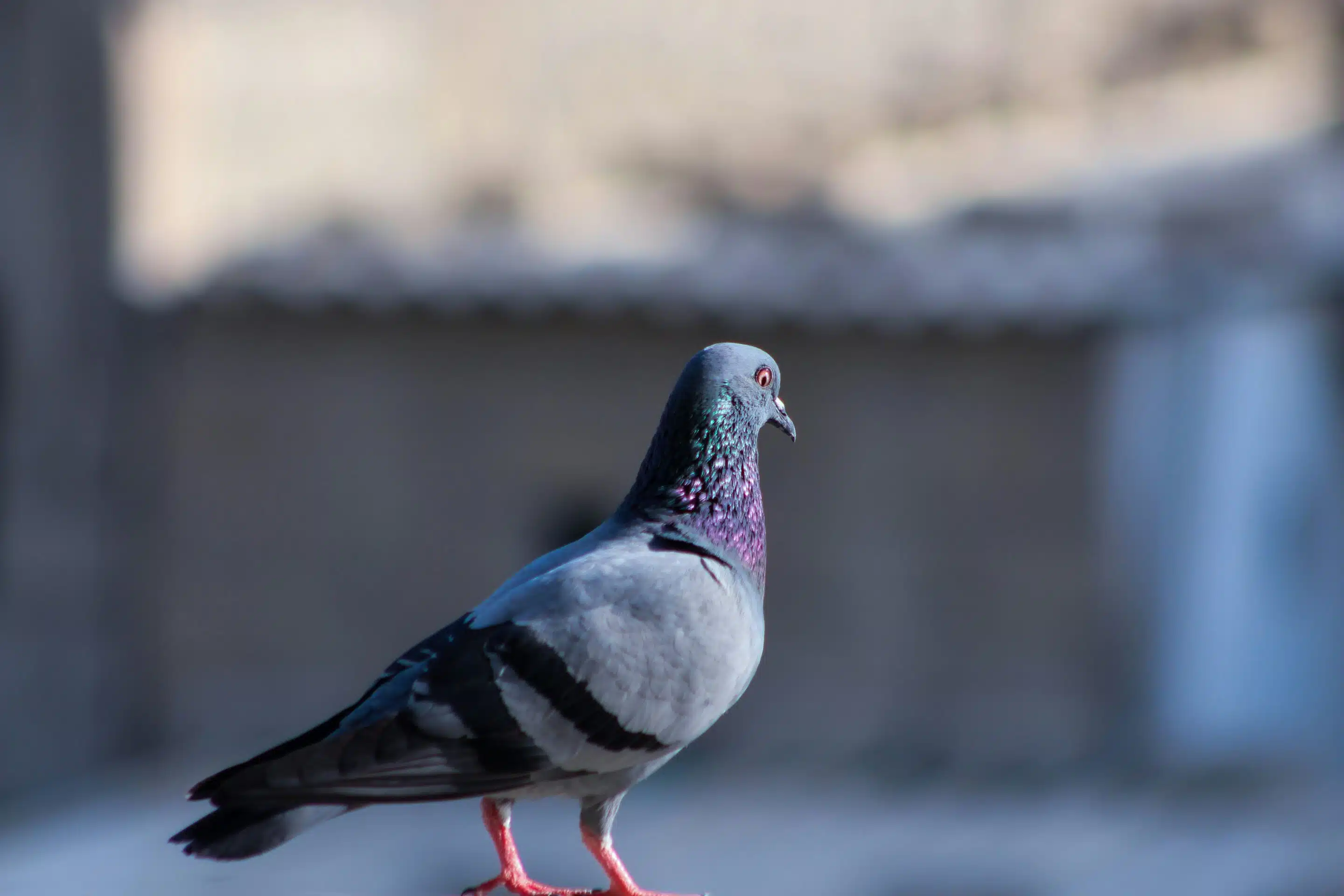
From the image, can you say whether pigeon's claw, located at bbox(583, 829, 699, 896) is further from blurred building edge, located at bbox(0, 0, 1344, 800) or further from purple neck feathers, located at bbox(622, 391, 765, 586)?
blurred building edge, located at bbox(0, 0, 1344, 800)

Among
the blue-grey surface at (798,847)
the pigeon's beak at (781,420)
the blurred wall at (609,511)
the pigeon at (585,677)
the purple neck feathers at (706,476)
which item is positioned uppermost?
the blurred wall at (609,511)

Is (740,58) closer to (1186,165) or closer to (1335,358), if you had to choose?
(1186,165)

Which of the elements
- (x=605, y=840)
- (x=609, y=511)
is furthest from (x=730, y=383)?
(x=609, y=511)

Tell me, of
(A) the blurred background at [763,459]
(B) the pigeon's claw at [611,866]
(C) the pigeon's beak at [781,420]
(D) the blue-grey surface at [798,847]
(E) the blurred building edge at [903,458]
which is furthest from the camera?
(E) the blurred building edge at [903,458]

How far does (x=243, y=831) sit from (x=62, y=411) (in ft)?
22.5

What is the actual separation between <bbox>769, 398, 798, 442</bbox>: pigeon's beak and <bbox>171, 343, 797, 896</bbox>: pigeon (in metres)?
0.03

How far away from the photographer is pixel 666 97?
9484 millimetres

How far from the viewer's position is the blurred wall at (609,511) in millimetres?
7609

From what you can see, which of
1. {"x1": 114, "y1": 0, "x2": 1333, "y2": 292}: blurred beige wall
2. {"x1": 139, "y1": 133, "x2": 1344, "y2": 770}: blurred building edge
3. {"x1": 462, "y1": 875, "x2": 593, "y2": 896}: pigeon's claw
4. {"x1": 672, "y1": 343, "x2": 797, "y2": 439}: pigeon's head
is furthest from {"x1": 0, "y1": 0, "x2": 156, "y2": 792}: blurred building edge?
{"x1": 672, "y1": 343, "x2": 797, "y2": 439}: pigeon's head

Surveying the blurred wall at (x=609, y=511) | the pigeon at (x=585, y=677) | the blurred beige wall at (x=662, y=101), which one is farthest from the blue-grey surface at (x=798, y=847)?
the pigeon at (x=585, y=677)

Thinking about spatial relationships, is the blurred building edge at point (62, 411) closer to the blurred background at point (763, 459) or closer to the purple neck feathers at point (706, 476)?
the blurred background at point (763, 459)

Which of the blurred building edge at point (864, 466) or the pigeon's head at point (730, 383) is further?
the blurred building edge at point (864, 466)

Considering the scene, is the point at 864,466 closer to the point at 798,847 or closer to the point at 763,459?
the point at 763,459

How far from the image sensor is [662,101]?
9469 millimetres
